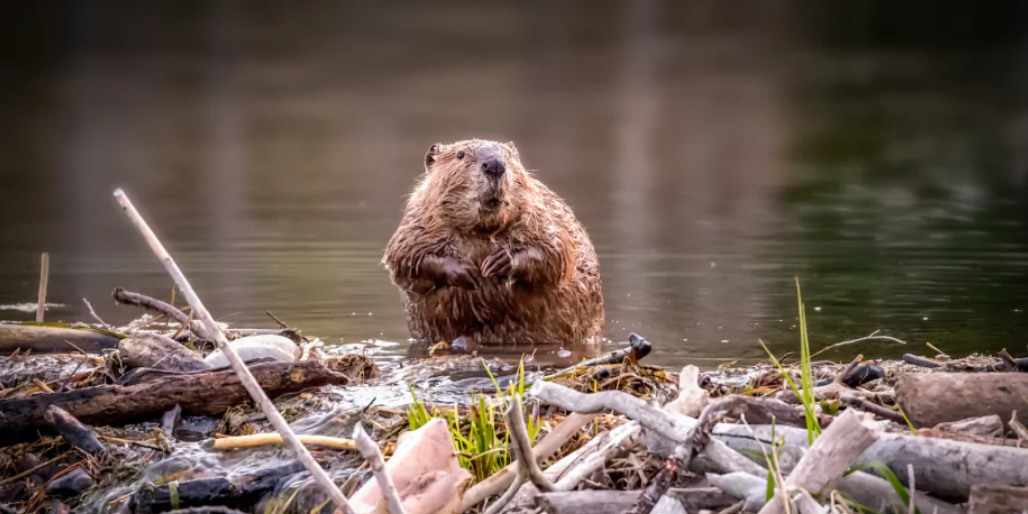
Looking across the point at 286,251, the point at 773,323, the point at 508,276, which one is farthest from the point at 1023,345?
the point at 286,251

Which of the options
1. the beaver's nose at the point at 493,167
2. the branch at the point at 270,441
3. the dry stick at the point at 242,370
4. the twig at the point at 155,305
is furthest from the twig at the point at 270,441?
the beaver's nose at the point at 493,167

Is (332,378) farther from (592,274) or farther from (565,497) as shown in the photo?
(592,274)

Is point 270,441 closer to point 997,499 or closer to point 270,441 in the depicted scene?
point 270,441

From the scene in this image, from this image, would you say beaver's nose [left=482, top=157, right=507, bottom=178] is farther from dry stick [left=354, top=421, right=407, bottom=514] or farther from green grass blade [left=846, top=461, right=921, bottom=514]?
dry stick [left=354, top=421, right=407, bottom=514]

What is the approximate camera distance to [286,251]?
33.0 ft

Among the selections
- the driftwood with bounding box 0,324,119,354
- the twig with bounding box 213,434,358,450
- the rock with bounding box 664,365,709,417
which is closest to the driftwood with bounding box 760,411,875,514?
the rock with bounding box 664,365,709,417

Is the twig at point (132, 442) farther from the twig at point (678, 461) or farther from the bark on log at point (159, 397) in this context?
the twig at point (678, 461)

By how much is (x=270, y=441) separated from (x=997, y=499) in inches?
67.8

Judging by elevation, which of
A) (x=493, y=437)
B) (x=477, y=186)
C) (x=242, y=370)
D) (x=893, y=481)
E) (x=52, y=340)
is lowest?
(x=52, y=340)

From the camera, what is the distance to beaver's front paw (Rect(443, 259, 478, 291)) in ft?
17.3

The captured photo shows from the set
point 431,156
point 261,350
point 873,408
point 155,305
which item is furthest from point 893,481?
point 431,156

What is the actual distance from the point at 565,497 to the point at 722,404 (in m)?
0.37

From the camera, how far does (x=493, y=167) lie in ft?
16.5

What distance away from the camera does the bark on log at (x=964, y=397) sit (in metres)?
2.50
